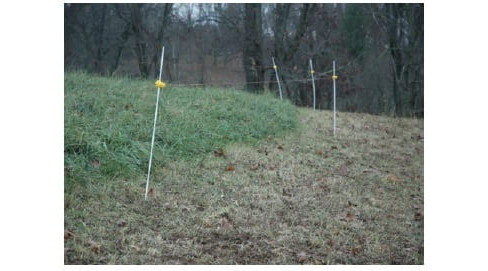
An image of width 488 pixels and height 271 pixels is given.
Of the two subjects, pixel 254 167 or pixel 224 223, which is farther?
pixel 254 167

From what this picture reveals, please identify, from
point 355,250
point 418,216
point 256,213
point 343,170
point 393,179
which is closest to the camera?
point 355,250

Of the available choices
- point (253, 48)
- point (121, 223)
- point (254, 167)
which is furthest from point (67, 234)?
point (253, 48)

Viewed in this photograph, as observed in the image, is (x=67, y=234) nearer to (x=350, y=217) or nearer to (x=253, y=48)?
(x=350, y=217)

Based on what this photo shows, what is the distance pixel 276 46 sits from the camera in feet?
48.8

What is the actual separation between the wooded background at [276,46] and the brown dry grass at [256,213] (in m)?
8.57

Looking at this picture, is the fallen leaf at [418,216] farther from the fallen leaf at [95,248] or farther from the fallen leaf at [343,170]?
the fallen leaf at [95,248]

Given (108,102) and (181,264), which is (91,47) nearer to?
(108,102)

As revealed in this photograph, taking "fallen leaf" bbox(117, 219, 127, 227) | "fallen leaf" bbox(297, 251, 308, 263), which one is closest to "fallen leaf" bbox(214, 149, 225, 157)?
"fallen leaf" bbox(117, 219, 127, 227)

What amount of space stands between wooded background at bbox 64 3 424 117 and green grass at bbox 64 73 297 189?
6399 millimetres

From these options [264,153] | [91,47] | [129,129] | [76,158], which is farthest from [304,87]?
[76,158]

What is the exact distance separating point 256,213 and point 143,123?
2365 mm

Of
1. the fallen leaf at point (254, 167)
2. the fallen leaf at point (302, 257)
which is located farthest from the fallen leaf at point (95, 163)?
the fallen leaf at point (302, 257)

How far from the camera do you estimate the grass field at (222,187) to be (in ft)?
11.7

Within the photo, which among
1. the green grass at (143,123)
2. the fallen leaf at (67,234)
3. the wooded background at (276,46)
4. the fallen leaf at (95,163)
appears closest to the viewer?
the fallen leaf at (67,234)
